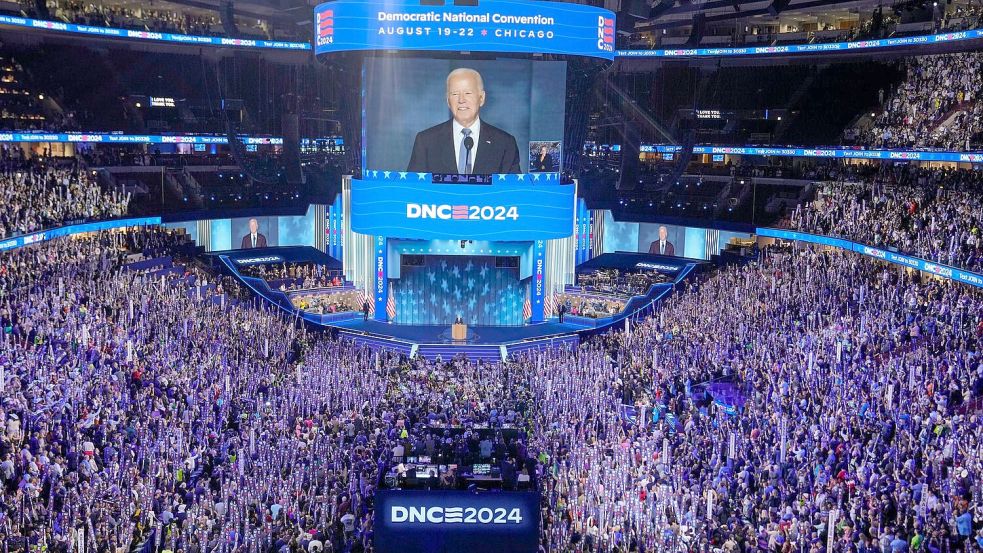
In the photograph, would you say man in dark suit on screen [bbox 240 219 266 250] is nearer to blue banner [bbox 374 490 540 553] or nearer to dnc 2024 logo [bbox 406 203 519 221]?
dnc 2024 logo [bbox 406 203 519 221]

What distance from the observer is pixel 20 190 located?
116ft

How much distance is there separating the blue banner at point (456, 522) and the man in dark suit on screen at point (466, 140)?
23012 millimetres

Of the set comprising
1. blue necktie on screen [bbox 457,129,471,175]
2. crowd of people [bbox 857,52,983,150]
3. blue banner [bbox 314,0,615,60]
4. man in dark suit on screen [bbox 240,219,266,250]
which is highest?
blue banner [bbox 314,0,615,60]

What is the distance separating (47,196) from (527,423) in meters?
21.9

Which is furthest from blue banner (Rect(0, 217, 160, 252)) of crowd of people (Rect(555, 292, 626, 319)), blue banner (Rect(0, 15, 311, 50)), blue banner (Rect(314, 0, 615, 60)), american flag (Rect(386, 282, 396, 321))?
crowd of people (Rect(555, 292, 626, 319))

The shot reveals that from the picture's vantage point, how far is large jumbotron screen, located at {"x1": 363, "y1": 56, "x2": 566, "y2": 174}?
3931 cm

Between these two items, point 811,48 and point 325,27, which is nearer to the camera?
point 325,27

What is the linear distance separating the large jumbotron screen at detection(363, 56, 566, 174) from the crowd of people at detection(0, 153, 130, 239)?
10.8 m

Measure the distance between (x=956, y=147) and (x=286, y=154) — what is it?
29.5 m

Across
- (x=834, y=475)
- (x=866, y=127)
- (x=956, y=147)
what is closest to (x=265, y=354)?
(x=834, y=475)

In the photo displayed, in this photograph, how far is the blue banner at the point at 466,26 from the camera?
35.4 m

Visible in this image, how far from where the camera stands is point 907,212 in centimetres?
3631

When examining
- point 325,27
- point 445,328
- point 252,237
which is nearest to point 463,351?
point 445,328

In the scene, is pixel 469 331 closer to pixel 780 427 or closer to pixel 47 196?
pixel 47 196
